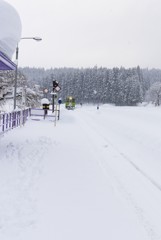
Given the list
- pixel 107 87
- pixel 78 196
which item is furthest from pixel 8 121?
pixel 107 87

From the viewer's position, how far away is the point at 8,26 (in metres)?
15.3

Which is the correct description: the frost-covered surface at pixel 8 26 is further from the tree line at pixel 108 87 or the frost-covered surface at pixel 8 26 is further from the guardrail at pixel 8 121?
the tree line at pixel 108 87

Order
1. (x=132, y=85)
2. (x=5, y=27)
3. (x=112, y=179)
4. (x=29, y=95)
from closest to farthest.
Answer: (x=112, y=179) → (x=5, y=27) → (x=29, y=95) → (x=132, y=85)

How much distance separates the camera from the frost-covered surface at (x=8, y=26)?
49.3 feet

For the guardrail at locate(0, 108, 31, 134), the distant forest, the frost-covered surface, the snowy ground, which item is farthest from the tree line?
the snowy ground

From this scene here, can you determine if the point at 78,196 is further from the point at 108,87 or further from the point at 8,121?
the point at 108,87

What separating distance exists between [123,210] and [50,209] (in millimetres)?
1301

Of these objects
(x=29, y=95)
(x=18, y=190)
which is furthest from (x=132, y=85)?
(x=18, y=190)

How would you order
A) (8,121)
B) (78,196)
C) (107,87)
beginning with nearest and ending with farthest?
(78,196), (8,121), (107,87)

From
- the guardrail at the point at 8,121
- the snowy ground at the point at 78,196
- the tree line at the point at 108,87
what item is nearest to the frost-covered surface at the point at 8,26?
the guardrail at the point at 8,121

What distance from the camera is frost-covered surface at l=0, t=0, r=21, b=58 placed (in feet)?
49.3

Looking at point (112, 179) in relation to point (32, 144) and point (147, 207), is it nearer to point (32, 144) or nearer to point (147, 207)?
point (147, 207)

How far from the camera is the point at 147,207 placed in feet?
21.2

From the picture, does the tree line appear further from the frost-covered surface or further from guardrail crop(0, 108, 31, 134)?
the frost-covered surface
